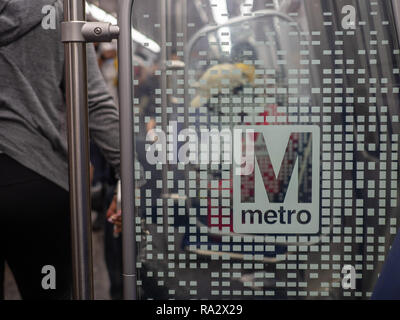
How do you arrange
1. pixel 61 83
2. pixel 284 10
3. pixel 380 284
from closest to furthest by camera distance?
pixel 380 284
pixel 284 10
pixel 61 83

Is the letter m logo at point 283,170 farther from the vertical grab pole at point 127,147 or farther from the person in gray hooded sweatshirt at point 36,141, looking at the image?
the person in gray hooded sweatshirt at point 36,141

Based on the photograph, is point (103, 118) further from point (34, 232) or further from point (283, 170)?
point (283, 170)

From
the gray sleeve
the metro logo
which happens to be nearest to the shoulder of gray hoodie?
the gray sleeve

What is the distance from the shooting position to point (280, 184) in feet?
3.54

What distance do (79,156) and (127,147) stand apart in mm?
105

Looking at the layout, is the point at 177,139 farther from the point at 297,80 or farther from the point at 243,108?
the point at 297,80

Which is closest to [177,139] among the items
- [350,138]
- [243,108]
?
[243,108]

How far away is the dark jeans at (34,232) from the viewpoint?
1319 mm

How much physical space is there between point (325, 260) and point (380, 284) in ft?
0.65

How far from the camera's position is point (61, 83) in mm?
1323

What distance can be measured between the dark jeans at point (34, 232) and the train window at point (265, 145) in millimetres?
375

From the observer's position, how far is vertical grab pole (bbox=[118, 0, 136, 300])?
1.02 meters

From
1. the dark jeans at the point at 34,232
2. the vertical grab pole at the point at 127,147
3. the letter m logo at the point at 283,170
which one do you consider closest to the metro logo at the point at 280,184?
the letter m logo at the point at 283,170
